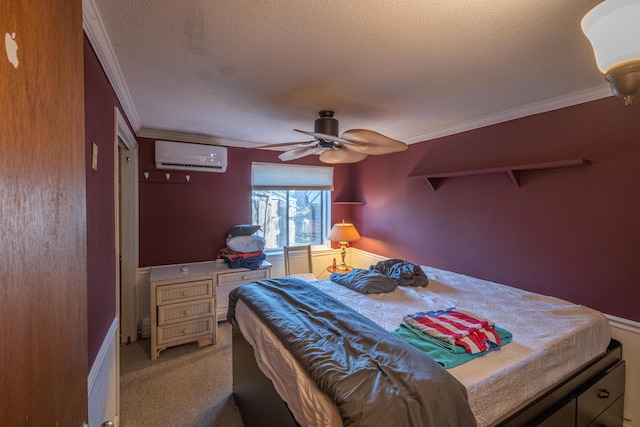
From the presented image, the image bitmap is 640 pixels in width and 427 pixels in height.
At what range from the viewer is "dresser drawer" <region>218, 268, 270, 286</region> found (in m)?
3.12

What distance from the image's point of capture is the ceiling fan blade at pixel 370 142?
1.83 meters

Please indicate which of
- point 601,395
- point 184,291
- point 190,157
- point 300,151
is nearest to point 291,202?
point 190,157

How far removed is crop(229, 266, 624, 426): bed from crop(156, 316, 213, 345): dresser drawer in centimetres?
92

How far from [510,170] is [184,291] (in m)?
3.18

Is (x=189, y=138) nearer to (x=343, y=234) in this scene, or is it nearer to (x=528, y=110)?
(x=343, y=234)

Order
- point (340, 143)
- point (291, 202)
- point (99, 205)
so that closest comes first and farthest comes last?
1. point (99, 205)
2. point (340, 143)
3. point (291, 202)

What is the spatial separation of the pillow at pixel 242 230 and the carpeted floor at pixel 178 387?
1224mm

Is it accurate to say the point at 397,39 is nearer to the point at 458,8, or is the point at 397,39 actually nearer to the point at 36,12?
the point at 458,8

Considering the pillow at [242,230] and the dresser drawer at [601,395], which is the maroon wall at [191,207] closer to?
the pillow at [242,230]

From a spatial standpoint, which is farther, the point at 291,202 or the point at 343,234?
the point at 291,202

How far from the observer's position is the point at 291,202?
13.5 ft

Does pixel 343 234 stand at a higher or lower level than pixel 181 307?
higher

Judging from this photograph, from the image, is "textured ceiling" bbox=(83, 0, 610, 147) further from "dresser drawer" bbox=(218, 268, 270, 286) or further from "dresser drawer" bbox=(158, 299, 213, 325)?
"dresser drawer" bbox=(158, 299, 213, 325)

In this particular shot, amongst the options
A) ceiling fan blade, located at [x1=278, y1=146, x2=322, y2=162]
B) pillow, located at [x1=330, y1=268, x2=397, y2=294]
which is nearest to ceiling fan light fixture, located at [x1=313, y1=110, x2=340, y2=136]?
ceiling fan blade, located at [x1=278, y1=146, x2=322, y2=162]
